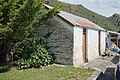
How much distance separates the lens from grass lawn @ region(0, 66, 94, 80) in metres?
11.5

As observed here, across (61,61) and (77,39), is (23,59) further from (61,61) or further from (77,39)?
(77,39)

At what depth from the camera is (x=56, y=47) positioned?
49.5ft

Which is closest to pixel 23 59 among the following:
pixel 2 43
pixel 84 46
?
pixel 2 43

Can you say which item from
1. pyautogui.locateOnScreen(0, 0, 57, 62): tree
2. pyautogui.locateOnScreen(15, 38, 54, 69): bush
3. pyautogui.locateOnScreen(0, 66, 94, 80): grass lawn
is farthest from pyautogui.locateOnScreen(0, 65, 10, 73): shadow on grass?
pyautogui.locateOnScreen(0, 0, 57, 62): tree

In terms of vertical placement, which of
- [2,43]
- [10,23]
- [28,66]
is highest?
[10,23]

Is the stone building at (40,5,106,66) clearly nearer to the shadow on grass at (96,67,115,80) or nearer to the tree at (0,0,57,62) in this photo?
the shadow on grass at (96,67,115,80)

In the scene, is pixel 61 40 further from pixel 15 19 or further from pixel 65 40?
pixel 15 19

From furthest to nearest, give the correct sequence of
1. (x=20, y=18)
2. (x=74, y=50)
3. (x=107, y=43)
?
(x=107, y=43)
(x=74, y=50)
(x=20, y=18)

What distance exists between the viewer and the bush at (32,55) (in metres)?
13.6

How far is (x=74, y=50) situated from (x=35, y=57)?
8.33 ft

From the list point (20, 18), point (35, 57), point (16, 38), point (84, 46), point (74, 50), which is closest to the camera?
point (20, 18)

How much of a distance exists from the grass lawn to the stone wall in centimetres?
146

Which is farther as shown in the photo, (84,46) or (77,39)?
(84,46)

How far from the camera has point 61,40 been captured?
1495cm
